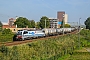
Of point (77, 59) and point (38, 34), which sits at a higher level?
point (38, 34)

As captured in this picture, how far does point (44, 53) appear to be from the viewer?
26.9 m

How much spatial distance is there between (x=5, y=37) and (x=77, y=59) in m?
20.0

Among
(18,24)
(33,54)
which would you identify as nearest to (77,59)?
(33,54)

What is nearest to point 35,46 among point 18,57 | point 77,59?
point 18,57

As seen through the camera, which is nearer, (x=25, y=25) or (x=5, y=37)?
(x=5, y=37)

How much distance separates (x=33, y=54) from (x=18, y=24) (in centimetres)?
9699

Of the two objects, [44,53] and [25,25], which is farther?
[25,25]

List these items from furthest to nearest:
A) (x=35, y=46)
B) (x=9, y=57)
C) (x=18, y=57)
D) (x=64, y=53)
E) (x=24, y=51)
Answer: (x=64, y=53)
(x=35, y=46)
(x=24, y=51)
(x=18, y=57)
(x=9, y=57)

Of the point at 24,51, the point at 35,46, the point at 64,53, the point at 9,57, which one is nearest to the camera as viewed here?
the point at 9,57

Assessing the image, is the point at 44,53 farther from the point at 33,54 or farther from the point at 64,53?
the point at 64,53

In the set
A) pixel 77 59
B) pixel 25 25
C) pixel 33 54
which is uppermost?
pixel 25 25

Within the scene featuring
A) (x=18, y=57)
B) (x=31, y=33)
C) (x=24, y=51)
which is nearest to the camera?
(x=18, y=57)

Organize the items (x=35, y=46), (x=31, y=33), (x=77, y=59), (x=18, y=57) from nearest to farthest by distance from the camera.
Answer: (x=18, y=57)
(x=35, y=46)
(x=77, y=59)
(x=31, y=33)

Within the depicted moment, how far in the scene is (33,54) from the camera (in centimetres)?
2348
